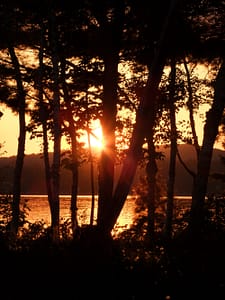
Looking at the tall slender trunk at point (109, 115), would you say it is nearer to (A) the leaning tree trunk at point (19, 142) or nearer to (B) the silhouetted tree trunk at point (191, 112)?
(A) the leaning tree trunk at point (19, 142)

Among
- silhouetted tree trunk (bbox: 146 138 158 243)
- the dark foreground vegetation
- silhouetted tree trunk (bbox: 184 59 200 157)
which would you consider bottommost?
the dark foreground vegetation

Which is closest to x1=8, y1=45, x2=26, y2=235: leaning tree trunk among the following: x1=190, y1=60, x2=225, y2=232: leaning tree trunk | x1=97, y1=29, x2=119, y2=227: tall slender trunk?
x1=97, y1=29, x2=119, y2=227: tall slender trunk

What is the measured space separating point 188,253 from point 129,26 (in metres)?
9.52

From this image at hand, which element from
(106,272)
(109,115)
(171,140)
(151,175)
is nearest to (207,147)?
(109,115)

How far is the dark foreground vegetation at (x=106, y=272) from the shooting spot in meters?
8.20

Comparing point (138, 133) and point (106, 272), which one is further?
point (138, 133)

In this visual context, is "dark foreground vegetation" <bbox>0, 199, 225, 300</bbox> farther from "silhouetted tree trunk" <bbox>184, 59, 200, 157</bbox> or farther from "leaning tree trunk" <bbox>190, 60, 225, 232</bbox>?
"silhouetted tree trunk" <bbox>184, 59, 200, 157</bbox>

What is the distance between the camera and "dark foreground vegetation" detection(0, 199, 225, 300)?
8.20m

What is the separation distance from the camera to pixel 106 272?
8.90 meters

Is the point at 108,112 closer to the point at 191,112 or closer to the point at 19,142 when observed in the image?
the point at 19,142

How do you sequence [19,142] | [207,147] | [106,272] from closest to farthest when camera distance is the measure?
[106,272] → [207,147] → [19,142]

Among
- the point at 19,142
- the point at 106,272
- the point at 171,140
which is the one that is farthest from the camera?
the point at 171,140

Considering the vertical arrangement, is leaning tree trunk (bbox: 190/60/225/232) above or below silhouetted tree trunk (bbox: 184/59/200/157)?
below

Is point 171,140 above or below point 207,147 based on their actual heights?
above
